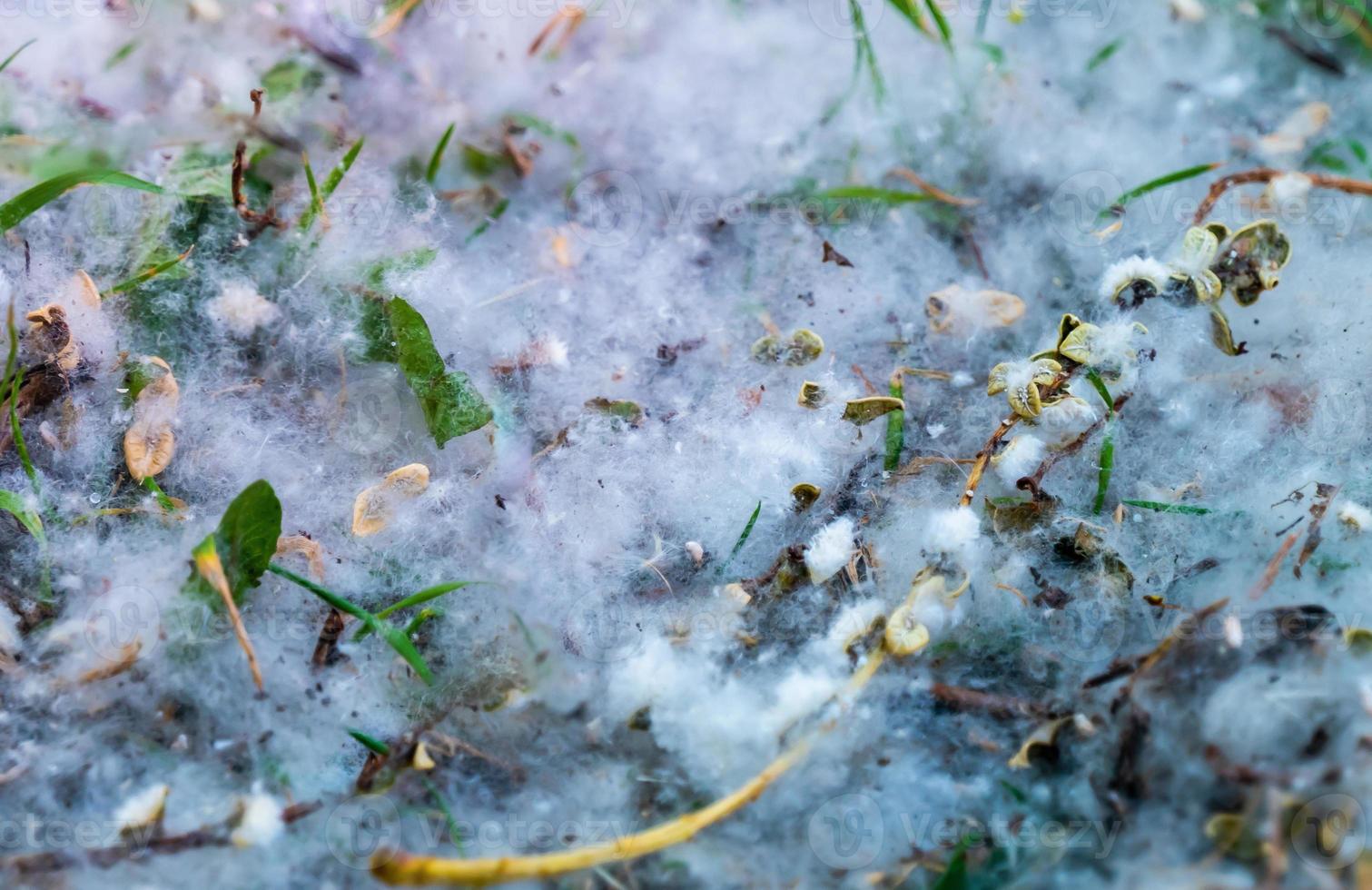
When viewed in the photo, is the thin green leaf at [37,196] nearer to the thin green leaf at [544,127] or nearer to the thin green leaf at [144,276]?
the thin green leaf at [144,276]

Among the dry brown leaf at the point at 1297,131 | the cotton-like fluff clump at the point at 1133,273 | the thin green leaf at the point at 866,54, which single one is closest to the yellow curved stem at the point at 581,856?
the cotton-like fluff clump at the point at 1133,273

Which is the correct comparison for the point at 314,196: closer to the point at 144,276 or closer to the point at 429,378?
the point at 144,276

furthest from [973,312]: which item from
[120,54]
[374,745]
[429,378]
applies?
[120,54]

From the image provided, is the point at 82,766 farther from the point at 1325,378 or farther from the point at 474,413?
the point at 1325,378

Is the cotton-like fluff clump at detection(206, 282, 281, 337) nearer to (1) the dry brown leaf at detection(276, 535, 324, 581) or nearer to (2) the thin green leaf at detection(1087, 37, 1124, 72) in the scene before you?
(1) the dry brown leaf at detection(276, 535, 324, 581)

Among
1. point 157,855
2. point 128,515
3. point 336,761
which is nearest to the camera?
point 157,855

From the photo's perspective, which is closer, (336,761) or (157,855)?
(157,855)

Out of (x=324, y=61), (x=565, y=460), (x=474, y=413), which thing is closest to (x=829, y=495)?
(x=565, y=460)
